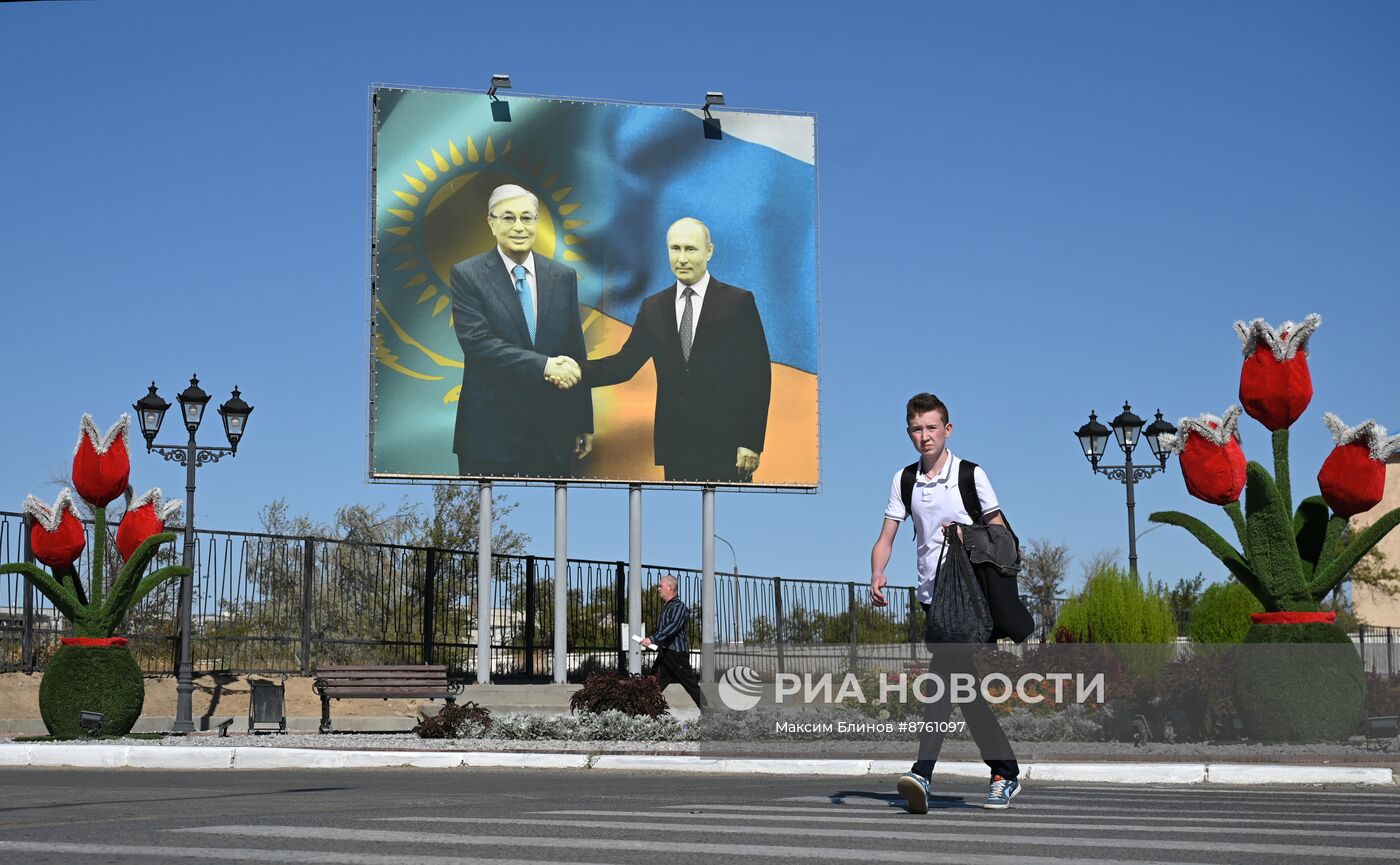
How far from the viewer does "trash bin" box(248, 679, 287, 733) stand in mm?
20172

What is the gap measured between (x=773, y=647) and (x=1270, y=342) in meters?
12.9

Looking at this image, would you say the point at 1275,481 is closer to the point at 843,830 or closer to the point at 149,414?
the point at 843,830

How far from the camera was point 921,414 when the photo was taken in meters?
8.34

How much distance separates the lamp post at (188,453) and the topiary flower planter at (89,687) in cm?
165

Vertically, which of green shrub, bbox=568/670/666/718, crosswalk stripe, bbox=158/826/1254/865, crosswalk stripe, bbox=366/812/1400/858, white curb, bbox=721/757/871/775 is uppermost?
crosswalk stripe, bbox=158/826/1254/865

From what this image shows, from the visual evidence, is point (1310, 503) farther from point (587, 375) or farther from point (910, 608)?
point (910, 608)

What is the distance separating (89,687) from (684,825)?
12.1 m

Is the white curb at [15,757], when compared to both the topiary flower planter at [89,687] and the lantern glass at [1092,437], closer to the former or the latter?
the topiary flower planter at [89,687]

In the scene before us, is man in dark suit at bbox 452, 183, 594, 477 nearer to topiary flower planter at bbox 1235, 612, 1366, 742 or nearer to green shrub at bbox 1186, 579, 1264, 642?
green shrub at bbox 1186, 579, 1264, 642

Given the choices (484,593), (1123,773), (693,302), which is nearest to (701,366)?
(693,302)

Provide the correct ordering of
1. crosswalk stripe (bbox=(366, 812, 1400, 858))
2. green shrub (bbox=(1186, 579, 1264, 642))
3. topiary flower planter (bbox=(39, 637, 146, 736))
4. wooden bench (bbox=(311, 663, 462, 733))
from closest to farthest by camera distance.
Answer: crosswalk stripe (bbox=(366, 812, 1400, 858))
topiary flower planter (bbox=(39, 637, 146, 736))
green shrub (bbox=(1186, 579, 1264, 642))
wooden bench (bbox=(311, 663, 462, 733))

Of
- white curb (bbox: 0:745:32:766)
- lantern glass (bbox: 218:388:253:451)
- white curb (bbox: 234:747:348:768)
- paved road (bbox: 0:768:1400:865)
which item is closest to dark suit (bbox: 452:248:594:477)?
lantern glass (bbox: 218:388:253:451)

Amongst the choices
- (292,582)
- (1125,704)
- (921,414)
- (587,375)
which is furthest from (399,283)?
(921,414)

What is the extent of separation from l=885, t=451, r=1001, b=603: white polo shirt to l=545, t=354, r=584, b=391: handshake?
1737cm
